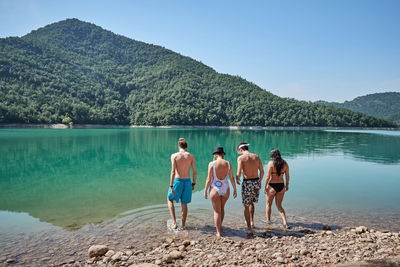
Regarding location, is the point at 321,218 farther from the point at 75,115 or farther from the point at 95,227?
the point at 75,115

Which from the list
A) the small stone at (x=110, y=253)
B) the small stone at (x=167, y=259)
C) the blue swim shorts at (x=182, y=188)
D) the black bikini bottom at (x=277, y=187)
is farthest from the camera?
the black bikini bottom at (x=277, y=187)

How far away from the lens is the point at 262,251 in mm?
4805

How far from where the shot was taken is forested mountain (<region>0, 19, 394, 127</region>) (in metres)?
110

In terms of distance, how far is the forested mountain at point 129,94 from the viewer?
109562mm

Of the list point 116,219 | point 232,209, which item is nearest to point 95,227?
point 116,219

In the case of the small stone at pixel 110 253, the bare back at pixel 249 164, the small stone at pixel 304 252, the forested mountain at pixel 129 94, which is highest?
the forested mountain at pixel 129 94

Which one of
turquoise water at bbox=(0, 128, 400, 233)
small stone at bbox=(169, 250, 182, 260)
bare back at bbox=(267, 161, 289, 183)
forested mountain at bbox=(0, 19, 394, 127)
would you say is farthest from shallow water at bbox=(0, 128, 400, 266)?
forested mountain at bbox=(0, 19, 394, 127)

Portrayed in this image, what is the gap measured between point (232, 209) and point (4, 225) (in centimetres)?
607

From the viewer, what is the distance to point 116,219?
7.27 meters

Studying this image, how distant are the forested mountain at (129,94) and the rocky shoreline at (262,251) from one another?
9552cm

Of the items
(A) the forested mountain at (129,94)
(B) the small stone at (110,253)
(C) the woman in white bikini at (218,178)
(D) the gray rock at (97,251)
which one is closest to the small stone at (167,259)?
(B) the small stone at (110,253)

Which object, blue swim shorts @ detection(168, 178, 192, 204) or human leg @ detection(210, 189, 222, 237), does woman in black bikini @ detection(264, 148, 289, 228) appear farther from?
blue swim shorts @ detection(168, 178, 192, 204)

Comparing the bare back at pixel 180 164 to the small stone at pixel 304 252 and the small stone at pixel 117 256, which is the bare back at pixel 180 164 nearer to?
the small stone at pixel 117 256

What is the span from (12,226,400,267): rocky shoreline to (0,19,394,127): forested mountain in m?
95.5
